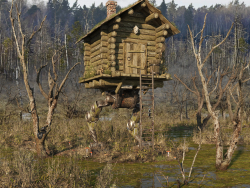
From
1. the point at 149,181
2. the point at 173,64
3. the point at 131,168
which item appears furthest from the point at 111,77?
the point at 173,64

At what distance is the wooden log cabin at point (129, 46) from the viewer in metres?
9.73

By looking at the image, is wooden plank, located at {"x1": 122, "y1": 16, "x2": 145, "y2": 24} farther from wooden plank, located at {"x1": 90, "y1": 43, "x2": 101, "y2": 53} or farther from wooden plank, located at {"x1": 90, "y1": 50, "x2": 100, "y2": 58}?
wooden plank, located at {"x1": 90, "y1": 50, "x2": 100, "y2": 58}

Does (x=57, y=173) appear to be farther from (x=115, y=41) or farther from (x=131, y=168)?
(x=115, y=41)

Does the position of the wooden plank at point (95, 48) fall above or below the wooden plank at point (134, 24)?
below

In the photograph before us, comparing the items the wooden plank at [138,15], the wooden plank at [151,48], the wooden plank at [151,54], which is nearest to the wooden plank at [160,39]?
the wooden plank at [151,48]

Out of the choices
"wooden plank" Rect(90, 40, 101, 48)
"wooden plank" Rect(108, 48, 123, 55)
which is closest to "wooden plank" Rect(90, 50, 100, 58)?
"wooden plank" Rect(90, 40, 101, 48)

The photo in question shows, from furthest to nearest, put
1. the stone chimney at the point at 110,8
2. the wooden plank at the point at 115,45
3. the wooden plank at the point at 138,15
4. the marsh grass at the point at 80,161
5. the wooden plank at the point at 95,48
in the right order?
the stone chimney at the point at 110,8 → the wooden plank at the point at 95,48 → the wooden plank at the point at 138,15 → the wooden plank at the point at 115,45 → the marsh grass at the point at 80,161

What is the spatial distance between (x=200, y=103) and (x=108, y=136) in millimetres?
5573

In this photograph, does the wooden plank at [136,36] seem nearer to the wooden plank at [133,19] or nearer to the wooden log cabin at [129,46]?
the wooden log cabin at [129,46]

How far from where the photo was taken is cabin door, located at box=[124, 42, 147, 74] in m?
10.1

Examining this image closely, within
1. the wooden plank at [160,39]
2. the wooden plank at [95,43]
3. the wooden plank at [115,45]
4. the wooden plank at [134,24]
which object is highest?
the wooden plank at [134,24]

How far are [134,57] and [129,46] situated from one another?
0.46m

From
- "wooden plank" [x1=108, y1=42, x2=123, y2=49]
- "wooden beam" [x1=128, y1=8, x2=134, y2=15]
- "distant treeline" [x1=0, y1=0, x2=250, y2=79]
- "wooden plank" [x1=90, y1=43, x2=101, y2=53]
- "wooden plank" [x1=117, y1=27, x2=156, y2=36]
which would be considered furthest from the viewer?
"distant treeline" [x1=0, y1=0, x2=250, y2=79]

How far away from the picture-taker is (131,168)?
→ 8180 mm
